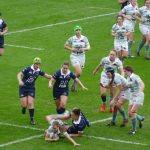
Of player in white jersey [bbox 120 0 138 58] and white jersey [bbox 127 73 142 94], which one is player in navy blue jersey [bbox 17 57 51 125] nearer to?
white jersey [bbox 127 73 142 94]

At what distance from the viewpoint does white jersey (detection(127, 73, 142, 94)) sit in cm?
2400

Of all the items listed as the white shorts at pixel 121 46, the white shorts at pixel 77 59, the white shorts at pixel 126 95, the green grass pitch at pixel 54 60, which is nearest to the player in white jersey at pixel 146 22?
the green grass pitch at pixel 54 60

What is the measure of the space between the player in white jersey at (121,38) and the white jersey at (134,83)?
794 centimetres

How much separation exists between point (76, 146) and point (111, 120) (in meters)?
3.22

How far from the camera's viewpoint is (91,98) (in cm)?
2862

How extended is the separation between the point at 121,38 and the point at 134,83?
8239mm

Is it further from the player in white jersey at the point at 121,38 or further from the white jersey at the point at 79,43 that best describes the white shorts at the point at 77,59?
the player in white jersey at the point at 121,38

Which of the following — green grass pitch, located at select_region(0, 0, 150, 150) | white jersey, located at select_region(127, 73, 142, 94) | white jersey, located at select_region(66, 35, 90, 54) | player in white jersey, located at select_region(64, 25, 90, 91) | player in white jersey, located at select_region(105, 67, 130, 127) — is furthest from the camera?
white jersey, located at select_region(66, 35, 90, 54)

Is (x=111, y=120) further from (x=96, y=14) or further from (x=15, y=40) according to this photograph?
(x=96, y=14)

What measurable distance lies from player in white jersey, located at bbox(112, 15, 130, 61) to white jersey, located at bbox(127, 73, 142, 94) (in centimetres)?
794

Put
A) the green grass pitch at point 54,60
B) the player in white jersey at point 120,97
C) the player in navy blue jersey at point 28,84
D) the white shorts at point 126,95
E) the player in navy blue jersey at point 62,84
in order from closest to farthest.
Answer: the green grass pitch at point 54,60 < the player in white jersey at point 120,97 < the white shorts at point 126,95 < the player in navy blue jersey at point 28,84 < the player in navy blue jersey at point 62,84

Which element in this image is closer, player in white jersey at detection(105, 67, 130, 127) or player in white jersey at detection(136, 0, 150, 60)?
player in white jersey at detection(105, 67, 130, 127)

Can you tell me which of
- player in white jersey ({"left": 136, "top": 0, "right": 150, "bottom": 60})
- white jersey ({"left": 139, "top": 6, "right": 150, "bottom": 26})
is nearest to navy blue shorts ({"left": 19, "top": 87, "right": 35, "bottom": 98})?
player in white jersey ({"left": 136, "top": 0, "right": 150, "bottom": 60})

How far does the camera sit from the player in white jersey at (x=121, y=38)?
31859mm
